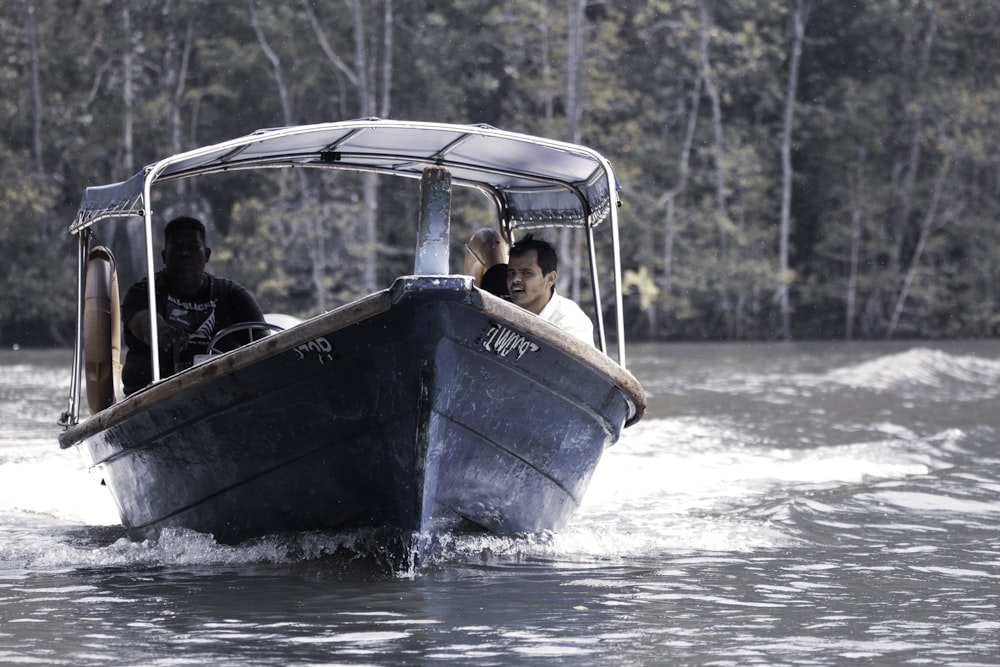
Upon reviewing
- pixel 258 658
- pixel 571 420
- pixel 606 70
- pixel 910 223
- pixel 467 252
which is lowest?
pixel 258 658

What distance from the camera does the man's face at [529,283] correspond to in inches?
286

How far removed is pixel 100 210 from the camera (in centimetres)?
761

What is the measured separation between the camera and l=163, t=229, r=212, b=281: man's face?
7.86 m

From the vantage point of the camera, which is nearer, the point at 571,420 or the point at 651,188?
the point at 571,420

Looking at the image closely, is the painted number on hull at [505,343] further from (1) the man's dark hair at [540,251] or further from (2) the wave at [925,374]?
(2) the wave at [925,374]

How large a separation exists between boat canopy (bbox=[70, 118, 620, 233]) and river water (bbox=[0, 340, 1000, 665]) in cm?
165

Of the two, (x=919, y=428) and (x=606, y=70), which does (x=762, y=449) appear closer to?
(x=919, y=428)

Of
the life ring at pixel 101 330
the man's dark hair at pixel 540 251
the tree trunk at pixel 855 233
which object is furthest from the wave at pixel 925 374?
the life ring at pixel 101 330

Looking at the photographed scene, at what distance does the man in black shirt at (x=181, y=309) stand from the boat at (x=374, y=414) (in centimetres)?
16

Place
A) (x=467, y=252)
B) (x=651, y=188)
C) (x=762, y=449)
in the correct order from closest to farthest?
(x=467, y=252), (x=762, y=449), (x=651, y=188)

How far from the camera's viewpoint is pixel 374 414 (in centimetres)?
632

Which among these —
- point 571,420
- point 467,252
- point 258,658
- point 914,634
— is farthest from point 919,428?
point 258,658

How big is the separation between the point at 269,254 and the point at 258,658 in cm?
2483

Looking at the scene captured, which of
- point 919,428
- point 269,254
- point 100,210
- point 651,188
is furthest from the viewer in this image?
point 651,188
